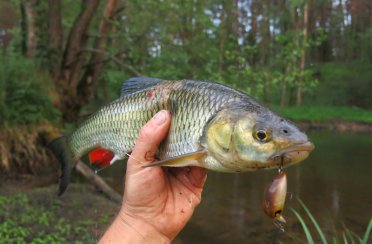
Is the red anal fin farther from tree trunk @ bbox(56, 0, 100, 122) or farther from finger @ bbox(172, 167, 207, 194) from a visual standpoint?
tree trunk @ bbox(56, 0, 100, 122)

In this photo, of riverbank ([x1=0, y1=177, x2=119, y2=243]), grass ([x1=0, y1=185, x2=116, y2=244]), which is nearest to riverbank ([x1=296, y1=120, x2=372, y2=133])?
riverbank ([x1=0, y1=177, x2=119, y2=243])

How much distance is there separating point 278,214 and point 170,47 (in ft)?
A: 31.1

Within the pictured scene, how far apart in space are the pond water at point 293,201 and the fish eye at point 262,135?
366 cm

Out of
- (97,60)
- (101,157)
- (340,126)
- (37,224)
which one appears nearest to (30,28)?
(97,60)

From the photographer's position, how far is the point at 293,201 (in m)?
9.73

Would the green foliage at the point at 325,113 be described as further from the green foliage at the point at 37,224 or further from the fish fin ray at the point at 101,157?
the fish fin ray at the point at 101,157

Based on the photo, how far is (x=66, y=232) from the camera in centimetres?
663

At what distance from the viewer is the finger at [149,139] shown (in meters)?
2.22

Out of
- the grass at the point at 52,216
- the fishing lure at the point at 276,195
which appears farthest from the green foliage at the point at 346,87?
the fishing lure at the point at 276,195

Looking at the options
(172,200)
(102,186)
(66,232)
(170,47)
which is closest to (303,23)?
(170,47)

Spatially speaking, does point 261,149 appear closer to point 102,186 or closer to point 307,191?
point 102,186

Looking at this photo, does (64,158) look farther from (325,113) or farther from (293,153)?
(325,113)

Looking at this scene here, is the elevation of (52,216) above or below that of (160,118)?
below

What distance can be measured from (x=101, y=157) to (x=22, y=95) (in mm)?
7377
